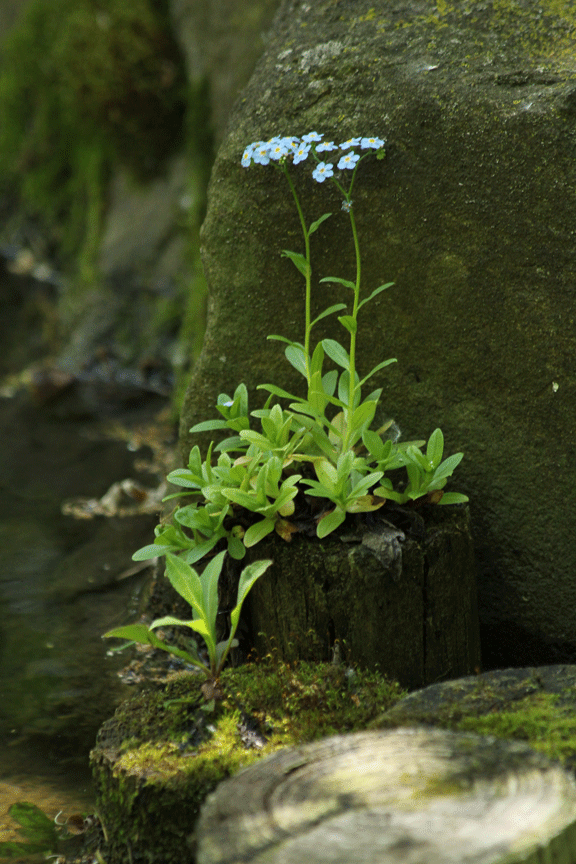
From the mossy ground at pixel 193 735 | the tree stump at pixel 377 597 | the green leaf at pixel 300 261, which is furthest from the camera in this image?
the green leaf at pixel 300 261

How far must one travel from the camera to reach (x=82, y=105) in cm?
675

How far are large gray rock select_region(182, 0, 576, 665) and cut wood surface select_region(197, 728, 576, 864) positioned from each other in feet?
4.04

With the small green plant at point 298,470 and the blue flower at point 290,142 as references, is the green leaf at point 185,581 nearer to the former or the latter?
the small green plant at point 298,470

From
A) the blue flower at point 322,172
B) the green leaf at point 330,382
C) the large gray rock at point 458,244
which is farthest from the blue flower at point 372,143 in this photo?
the green leaf at point 330,382

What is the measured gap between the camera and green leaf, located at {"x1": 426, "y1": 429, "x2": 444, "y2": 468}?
2.50 metres

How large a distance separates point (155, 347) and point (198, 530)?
4105mm

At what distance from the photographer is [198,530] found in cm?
263

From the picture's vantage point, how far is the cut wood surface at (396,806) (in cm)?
131

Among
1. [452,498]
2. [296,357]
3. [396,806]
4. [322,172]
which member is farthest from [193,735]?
[322,172]

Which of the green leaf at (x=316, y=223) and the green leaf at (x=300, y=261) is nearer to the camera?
the green leaf at (x=316, y=223)

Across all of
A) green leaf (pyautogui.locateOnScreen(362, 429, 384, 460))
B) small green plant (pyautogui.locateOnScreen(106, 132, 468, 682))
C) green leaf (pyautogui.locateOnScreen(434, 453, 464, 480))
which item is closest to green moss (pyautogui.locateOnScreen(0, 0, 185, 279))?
small green plant (pyautogui.locateOnScreen(106, 132, 468, 682))

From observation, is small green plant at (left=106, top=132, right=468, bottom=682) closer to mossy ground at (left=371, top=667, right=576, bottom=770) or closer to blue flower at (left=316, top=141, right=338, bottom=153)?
blue flower at (left=316, top=141, right=338, bottom=153)

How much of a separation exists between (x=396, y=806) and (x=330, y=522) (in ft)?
3.48

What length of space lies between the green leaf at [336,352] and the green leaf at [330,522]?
50 centimetres
